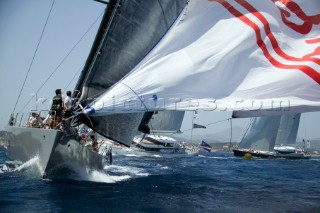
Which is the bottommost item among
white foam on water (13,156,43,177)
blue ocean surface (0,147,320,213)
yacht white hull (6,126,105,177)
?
blue ocean surface (0,147,320,213)

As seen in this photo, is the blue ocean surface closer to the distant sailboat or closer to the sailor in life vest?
the sailor in life vest

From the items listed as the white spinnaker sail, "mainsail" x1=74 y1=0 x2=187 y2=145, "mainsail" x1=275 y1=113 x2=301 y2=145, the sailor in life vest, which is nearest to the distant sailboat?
"mainsail" x1=275 y1=113 x2=301 y2=145

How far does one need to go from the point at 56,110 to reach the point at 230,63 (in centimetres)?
654

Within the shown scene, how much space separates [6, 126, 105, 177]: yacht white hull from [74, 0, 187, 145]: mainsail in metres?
1.02

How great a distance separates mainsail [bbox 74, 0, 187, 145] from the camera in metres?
12.4

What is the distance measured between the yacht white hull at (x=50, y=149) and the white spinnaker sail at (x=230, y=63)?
2.72m

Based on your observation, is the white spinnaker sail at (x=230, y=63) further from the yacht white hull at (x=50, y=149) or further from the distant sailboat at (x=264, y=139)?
the distant sailboat at (x=264, y=139)

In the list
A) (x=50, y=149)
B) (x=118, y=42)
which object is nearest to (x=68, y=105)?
(x=50, y=149)

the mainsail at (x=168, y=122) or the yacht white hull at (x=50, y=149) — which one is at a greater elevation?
the mainsail at (x=168, y=122)

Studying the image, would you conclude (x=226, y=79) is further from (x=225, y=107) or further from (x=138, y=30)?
(x=138, y=30)

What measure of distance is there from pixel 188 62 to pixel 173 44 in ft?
2.37

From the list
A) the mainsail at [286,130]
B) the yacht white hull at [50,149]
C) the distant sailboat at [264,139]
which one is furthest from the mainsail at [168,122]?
the yacht white hull at [50,149]

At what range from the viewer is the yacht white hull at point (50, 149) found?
10.8 metres

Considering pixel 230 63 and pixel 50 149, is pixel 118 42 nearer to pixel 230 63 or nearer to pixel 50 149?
pixel 50 149
